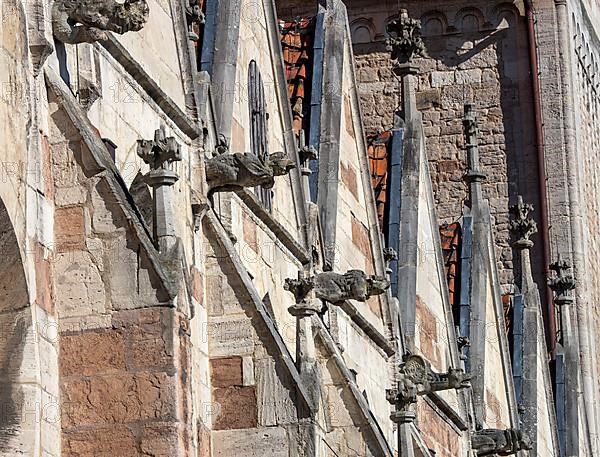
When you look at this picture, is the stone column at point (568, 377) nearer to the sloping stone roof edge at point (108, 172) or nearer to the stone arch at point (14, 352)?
the sloping stone roof edge at point (108, 172)

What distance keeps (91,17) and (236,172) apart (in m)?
3.07

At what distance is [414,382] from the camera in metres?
22.0

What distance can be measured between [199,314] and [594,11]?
2192 cm

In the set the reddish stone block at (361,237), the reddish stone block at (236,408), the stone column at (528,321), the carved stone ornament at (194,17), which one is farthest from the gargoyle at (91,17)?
the stone column at (528,321)

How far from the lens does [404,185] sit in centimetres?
2619

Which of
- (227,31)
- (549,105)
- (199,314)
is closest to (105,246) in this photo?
(199,314)

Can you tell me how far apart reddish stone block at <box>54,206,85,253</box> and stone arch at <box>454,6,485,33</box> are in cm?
2061

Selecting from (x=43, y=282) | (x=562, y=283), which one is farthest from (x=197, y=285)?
(x=562, y=283)

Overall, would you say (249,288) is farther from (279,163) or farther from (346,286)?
(346,286)

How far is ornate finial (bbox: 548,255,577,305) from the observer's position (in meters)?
31.4

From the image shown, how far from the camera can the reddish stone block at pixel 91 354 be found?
45.5ft

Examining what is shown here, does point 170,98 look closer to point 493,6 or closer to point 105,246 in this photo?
point 105,246

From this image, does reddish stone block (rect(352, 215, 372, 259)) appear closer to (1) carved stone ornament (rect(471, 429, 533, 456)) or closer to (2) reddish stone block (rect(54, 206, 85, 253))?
(1) carved stone ornament (rect(471, 429, 533, 456))

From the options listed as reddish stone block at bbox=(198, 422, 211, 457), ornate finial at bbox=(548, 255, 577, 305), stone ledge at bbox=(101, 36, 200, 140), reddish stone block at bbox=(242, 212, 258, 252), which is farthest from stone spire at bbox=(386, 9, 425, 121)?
reddish stone block at bbox=(198, 422, 211, 457)
